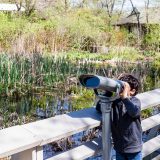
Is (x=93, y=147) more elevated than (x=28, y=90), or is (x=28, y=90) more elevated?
(x=93, y=147)

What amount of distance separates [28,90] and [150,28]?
72.5 feet

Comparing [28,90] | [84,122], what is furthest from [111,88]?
[28,90]

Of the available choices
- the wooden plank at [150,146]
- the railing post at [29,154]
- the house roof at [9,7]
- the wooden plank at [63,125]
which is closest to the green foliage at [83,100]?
the wooden plank at [150,146]

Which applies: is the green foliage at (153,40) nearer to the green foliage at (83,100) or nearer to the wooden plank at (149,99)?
the green foliage at (83,100)

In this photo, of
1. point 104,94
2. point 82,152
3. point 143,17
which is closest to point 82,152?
point 82,152

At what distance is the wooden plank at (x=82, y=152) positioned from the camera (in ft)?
6.69

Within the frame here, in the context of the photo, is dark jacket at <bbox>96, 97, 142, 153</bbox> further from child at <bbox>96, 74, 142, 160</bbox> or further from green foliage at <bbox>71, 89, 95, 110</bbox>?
green foliage at <bbox>71, 89, 95, 110</bbox>

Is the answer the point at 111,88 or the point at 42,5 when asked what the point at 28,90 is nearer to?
the point at 111,88

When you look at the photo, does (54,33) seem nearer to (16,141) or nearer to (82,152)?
(82,152)

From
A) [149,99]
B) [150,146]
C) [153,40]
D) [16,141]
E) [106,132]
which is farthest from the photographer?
[153,40]

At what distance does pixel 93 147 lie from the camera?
2232 millimetres

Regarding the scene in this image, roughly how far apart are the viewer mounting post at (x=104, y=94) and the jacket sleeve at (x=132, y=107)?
0.12 meters

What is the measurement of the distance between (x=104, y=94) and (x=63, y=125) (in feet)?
0.90

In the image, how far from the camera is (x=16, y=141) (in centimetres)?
168
